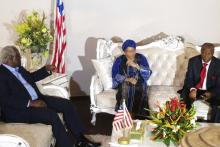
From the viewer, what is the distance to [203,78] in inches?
181

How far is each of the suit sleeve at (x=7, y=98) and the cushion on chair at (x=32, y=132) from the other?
185 millimetres

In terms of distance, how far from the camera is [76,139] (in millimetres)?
4113

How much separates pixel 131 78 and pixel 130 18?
48.3 inches

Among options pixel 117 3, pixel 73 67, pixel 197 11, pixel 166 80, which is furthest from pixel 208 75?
pixel 73 67

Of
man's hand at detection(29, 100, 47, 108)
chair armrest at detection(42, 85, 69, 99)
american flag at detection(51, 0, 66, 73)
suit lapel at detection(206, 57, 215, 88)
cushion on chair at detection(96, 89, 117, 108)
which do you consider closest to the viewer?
man's hand at detection(29, 100, 47, 108)

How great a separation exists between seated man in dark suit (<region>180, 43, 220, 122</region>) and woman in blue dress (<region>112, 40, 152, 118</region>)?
0.47 m

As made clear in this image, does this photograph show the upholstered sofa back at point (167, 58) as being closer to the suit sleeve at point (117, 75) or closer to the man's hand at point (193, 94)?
the suit sleeve at point (117, 75)

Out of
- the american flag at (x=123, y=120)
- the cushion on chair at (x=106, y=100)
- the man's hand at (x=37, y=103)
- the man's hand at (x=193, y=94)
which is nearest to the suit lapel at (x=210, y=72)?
the man's hand at (x=193, y=94)

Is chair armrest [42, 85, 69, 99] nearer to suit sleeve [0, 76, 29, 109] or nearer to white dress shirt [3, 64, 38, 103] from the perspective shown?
white dress shirt [3, 64, 38, 103]

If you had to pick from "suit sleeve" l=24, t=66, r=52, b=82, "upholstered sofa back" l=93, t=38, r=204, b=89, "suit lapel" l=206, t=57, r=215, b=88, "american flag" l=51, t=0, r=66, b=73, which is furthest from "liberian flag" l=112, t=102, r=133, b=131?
"american flag" l=51, t=0, r=66, b=73

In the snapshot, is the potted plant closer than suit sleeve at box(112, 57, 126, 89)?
No

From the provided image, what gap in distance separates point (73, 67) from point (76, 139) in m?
1.83

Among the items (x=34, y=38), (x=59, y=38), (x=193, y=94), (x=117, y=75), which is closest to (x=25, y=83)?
(x=34, y=38)

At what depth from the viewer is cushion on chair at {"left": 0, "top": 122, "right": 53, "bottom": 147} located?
3.29 m
